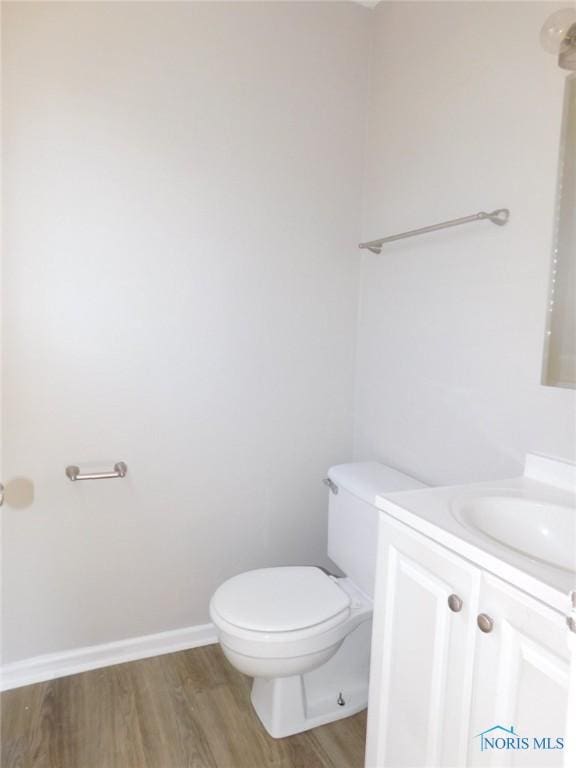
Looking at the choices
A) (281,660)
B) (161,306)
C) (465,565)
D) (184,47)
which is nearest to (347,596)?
(281,660)

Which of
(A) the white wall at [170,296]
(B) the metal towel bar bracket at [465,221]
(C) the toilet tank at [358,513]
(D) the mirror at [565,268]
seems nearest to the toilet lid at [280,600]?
(C) the toilet tank at [358,513]

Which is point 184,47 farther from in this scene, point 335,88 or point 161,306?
point 161,306

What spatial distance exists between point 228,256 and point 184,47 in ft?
2.45

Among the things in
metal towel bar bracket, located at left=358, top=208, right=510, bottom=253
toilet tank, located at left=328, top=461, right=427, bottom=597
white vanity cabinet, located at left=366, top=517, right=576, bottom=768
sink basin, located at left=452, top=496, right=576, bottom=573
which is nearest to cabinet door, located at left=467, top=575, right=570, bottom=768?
white vanity cabinet, located at left=366, top=517, right=576, bottom=768

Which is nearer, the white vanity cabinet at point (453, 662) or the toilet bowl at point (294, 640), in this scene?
the white vanity cabinet at point (453, 662)

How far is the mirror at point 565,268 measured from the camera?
4.29 feet

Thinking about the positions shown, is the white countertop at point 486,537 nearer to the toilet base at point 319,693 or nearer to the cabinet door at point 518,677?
the cabinet door at point 518,677

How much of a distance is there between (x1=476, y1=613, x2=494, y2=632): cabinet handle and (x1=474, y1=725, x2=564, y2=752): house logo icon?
0.16m

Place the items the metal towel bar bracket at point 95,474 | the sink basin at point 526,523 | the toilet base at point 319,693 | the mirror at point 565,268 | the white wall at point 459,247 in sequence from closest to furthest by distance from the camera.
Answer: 1. the sink basin at point 526,523
2. the mirror at point 565,268
3. the white wall at point 459,247
4. the toilet base at point 319,693
5. the metal towel bar bracket at point 95,474

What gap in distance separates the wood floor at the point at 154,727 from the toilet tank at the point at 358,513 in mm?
506

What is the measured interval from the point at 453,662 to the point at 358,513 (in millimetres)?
782

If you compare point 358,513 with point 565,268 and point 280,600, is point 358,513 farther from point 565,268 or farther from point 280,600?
point 565,268

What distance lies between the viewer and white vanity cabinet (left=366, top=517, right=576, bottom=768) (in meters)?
0.85

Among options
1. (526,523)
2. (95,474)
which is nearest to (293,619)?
(526,523)
